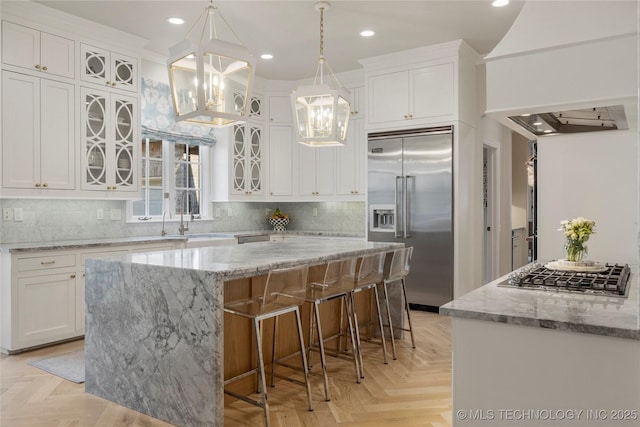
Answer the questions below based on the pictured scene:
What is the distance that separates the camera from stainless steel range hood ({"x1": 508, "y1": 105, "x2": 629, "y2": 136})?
228 centimetres

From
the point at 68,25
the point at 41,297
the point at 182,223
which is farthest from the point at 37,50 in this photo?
the point at 182,223

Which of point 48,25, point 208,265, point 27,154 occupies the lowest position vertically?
point 208,265

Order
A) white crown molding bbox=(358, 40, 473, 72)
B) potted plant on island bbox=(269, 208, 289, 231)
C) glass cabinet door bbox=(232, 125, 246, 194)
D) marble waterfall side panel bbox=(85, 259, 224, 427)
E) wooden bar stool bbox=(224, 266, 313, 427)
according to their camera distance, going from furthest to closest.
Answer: potted plant on island bbox=(269, 208, 289, 231) → glass cabinet door bbox=(232, 125, 246, 194) → white crown molding bbox=(358, 40, 473, 72) → wooden bar stool bbox=(224, 266, 313, 427) → marble waterfall side panel bbox=(85, 259, 224, 427)

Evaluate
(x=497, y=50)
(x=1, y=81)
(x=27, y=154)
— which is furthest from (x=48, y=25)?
(x=497, y=50)

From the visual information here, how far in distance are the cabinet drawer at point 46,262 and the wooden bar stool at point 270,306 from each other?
2.03 m

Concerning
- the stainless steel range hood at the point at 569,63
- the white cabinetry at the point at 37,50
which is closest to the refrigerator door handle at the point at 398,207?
the stainless steel range hood at the point at 569,63

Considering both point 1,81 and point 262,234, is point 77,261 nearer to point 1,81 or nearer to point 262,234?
point 1,81

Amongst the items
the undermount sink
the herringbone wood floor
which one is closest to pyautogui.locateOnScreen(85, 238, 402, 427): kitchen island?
the herringbone wood floor

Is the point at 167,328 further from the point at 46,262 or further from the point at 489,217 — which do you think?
the point at 489,217

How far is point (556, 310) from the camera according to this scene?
182 cm

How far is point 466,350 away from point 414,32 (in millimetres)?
3765

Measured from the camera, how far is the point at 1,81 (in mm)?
3918

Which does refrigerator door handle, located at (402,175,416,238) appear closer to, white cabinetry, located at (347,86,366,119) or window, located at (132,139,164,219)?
white cabinetry, located at (347,86,366,119)

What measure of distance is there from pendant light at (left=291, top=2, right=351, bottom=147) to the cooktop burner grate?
1.60 metres
